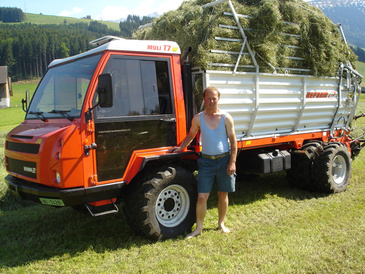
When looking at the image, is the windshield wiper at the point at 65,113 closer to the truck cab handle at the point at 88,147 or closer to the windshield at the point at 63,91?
the windshield at the point at 63,91

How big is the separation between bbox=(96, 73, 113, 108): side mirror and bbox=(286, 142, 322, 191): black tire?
4.25 meters

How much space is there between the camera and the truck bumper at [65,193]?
3.97 metres

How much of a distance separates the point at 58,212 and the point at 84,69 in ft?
9.52

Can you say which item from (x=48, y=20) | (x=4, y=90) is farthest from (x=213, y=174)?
(x=48, y=20)

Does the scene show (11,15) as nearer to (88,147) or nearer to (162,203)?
(88,147)

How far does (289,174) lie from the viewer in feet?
23.0

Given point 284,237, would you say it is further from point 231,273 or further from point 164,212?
point 164,212

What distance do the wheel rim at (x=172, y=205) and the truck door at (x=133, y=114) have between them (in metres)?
0.68

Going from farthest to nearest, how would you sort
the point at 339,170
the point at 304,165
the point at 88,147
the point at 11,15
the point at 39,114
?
the point at 11,15 < the point at 339,170 < the point at 304,165 < the point at 39,114 < the point at 88,147

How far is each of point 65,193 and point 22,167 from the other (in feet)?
3.04

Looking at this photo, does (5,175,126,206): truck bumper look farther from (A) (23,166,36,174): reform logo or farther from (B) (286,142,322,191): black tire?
(B) (286,142,322,191): black tire

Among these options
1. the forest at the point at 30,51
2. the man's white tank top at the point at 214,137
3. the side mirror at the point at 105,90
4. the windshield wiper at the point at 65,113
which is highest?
the forest at the point at 30,51

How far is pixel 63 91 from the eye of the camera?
4.70 metres

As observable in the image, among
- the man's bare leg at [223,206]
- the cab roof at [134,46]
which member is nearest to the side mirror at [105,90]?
the cab roof at [134,46]
